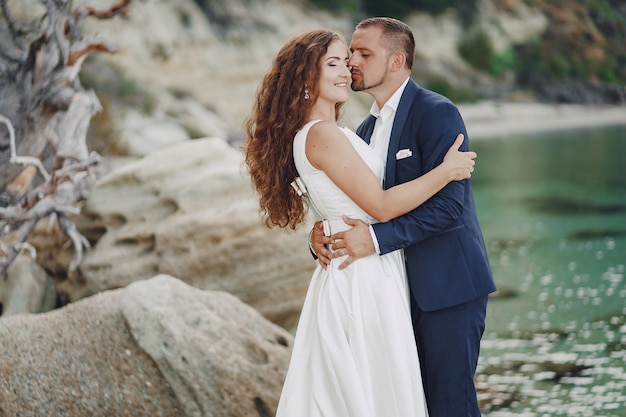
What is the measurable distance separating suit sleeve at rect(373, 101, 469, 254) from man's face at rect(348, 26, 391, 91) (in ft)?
0.99

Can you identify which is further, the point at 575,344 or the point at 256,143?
the point at 575,344

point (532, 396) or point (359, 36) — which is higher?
point (359, 36)

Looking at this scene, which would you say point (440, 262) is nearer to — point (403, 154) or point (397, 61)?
point (403, 154)

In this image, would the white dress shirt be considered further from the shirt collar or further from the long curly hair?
the long curly hair

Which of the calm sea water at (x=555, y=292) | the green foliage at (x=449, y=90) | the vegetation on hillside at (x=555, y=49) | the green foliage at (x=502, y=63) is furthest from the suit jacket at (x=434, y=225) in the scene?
the green foliage at (x=502, y=63)

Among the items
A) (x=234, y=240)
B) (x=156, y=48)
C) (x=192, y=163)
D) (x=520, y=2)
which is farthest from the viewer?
(x=520, y=2)

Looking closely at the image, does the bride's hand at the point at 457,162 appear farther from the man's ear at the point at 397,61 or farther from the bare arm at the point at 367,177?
the man's ear at the point at 397,61

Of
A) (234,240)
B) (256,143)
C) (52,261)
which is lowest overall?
Answer: (52,261)

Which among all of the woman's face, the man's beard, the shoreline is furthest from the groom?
the shoreline

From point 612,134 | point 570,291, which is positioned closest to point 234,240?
point 570,291

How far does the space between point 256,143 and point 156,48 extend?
22621mm

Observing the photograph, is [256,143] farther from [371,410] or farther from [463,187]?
[371,410]

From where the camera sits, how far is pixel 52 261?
7.69 meters

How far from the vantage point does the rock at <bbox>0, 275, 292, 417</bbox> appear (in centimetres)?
424
